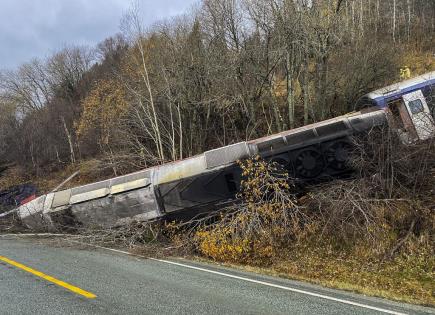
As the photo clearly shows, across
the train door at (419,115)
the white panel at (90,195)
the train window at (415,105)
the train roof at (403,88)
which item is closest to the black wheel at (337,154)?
the train door at (419,115)

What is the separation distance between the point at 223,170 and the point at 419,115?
20.2 ft

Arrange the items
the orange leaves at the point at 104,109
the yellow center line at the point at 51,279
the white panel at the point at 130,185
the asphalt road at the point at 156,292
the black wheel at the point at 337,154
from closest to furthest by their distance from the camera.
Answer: the asphalt road at the point at 156,292 < the yellow center line at the point at 51,279 < the black wheel at the point at 337,154 < the white panel at the point at 130,185 < the orange leaves at the point at 104,109

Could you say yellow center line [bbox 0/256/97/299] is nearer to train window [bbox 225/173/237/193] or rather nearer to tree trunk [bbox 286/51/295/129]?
train window [bbox 225/173/237/193]

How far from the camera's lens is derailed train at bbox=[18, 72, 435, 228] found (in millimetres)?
14039

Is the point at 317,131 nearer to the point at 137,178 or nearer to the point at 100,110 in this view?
the point at 137,178

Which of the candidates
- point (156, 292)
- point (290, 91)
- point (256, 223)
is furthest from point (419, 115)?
point (290, 91)

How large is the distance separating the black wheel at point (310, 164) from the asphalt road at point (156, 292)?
4441 millimetres

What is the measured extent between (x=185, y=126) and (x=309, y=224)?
1648cm

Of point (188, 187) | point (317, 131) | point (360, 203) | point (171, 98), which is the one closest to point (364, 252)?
point (360, 203)

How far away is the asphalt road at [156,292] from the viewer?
7.16m

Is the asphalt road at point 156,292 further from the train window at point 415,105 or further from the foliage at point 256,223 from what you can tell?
the train window at point 415,105

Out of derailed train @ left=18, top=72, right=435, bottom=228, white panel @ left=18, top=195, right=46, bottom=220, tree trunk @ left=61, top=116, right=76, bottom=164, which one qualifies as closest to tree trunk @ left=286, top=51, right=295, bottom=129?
derailed train @ left=18, top=72, right=435, bottom=228

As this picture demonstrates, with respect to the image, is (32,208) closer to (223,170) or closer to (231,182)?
(223,170)

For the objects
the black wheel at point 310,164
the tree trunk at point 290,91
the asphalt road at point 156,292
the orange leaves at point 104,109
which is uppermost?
the orange leaves at point 104,109
